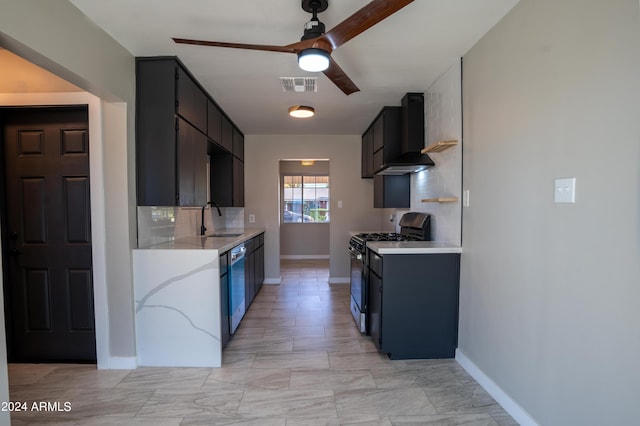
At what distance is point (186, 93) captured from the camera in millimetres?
2543

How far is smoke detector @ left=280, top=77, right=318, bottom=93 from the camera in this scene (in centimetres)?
268

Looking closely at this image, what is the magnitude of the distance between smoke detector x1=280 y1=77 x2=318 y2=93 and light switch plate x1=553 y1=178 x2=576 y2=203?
203 centimetres

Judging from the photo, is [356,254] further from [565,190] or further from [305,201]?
[305,201]

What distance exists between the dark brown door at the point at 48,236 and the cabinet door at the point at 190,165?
2.38 ft

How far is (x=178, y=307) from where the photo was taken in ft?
7.70

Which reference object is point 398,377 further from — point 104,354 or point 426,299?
point 104,354

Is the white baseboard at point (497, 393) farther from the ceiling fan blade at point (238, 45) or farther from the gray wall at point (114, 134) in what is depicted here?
the gray wall at point (114, 134)

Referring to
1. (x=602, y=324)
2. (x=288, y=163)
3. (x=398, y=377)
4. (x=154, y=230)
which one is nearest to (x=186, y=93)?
(x=154, y=230)

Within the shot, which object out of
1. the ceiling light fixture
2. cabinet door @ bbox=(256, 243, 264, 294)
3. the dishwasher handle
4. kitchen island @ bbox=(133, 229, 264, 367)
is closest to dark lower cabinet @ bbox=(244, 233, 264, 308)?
cabinet door @ bbox=(256, 243, 264, 294)

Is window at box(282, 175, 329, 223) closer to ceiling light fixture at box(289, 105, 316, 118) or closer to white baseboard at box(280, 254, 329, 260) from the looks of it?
white baseboard at box(280, 254, 329, 260)

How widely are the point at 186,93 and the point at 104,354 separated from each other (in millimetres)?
2222

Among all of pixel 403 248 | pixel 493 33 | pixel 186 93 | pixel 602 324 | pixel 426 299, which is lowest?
pixel 426 299

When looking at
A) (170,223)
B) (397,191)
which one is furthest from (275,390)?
(397,191)

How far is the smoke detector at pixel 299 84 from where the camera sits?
268 cm
